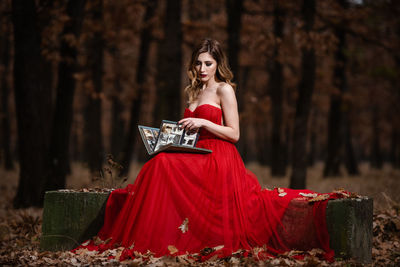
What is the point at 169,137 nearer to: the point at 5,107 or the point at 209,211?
the point at 209,211

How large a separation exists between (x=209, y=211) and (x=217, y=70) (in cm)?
178

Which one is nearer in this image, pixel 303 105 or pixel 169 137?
pixel 169 137

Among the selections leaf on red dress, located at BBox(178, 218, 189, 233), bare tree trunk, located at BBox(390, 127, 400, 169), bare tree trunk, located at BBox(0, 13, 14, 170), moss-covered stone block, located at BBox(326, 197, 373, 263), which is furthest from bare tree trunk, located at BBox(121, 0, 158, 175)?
bare tree trunk, located at BBox(390, 127, 400, 169)

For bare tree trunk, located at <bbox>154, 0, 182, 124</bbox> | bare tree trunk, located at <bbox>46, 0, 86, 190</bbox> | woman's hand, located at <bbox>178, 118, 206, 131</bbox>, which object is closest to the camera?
woman's hand, located at <bbox>178, 118, 206, 131</bbox>

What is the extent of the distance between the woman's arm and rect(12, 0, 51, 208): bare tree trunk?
427 cm

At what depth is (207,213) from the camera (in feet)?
13.8

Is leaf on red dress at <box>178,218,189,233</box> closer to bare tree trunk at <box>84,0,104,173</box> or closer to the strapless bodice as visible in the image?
the strapless bodice

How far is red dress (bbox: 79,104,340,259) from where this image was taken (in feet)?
13.4

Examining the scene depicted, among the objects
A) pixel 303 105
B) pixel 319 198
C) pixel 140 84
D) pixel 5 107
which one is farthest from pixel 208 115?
pixel 5 107

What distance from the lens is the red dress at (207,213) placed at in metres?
4.09

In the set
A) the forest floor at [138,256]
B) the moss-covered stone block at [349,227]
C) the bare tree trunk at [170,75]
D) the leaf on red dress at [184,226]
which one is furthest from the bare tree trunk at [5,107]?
the moss-covered stone block at [349,227]

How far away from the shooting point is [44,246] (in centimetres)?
489

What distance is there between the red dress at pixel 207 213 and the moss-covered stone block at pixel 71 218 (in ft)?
1.57

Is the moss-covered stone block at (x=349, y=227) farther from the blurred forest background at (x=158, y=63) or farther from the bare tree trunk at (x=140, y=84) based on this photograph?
the bare tree trunk at (x=140, y=84)
